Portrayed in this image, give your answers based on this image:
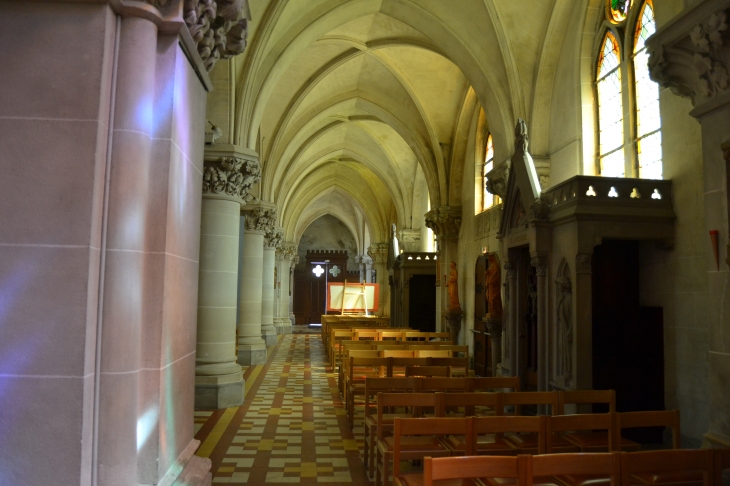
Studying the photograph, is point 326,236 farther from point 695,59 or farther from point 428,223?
point 695,59

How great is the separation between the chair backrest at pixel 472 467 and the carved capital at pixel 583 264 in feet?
14.9

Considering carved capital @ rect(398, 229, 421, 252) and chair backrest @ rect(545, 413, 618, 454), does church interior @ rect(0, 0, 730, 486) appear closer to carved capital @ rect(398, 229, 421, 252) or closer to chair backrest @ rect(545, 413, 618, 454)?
chair backrest @ rect(545, 413, 618, 454)

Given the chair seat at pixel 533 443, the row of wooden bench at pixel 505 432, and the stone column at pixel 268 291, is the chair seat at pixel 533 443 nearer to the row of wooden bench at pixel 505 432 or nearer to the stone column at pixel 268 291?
the row of wooden bench at pixel 505 432

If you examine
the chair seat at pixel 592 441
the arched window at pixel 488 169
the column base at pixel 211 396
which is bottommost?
the column base at pixel 211 396

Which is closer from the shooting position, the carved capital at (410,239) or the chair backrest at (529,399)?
the chair backrest at (529,399)

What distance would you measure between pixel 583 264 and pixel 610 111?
3.69 m

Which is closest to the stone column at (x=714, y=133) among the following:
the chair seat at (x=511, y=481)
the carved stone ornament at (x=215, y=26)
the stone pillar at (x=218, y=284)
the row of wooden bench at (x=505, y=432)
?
the row of wooden bench at (x=505, y=432)

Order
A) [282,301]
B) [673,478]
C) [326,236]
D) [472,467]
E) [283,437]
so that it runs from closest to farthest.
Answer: [472,467]
[673,478]
[283,437]
[282,301]
[326,236]

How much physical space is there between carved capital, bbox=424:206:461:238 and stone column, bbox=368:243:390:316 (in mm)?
11606

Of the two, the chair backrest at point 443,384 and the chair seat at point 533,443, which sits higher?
the chair backrest at point 443,384

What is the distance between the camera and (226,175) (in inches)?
359

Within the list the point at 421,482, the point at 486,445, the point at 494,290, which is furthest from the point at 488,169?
the point at 421,482

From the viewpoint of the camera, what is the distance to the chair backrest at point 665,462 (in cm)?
295

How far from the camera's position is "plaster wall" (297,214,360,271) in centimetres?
4131
